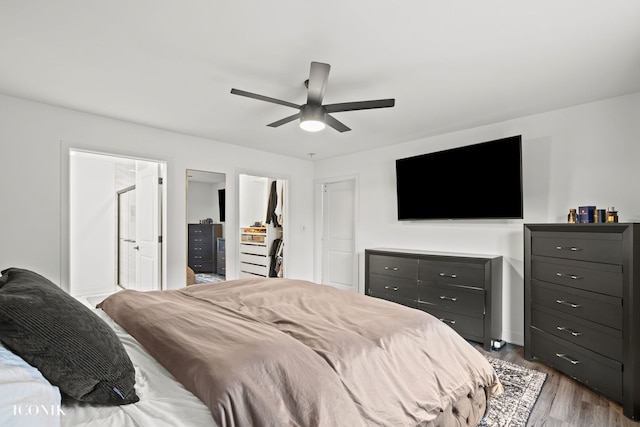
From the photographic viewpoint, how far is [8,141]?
289 centimetres

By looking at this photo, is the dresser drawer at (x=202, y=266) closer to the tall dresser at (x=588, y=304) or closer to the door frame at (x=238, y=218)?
the door frame at (x=238, y=218)

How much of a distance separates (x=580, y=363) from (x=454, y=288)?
3.84 ft

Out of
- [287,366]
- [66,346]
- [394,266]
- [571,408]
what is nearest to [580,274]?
[571,408]

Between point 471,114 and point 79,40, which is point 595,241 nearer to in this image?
point 471,114

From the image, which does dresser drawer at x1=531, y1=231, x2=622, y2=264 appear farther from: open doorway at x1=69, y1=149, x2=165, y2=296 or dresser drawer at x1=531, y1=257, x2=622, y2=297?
open doorway at x1=69, y1=149, x2=165, y2=296

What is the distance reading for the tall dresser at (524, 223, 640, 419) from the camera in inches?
87.2

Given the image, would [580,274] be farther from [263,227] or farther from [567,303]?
[263,227]

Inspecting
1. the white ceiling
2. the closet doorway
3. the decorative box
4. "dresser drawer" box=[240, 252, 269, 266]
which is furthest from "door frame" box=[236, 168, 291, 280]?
the decorative box

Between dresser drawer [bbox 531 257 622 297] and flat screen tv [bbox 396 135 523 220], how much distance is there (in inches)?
23.6

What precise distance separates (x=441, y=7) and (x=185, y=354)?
2083mm

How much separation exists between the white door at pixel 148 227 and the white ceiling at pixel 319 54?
0.92 meters

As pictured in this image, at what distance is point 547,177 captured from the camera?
3.26 meters

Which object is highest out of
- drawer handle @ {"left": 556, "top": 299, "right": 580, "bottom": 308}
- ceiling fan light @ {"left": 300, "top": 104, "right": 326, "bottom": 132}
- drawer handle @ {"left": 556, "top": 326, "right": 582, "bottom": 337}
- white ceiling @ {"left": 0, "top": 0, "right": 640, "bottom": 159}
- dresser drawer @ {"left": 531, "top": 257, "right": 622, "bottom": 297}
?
white ceiling @ {"left": 0, "top": 0, "right": 640, "bottom": 159}

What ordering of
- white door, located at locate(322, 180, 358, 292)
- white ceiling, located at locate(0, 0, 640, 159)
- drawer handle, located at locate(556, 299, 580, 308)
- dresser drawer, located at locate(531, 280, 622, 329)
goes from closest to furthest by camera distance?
white ceiling, located at locate(0, 0, 640, 159), dresser drawer, located at locate(531, 280, 622, 329), drawer handle, located at locate(556, 299, 580, 308), white door, located at locate(322, 180, 358, 292)
